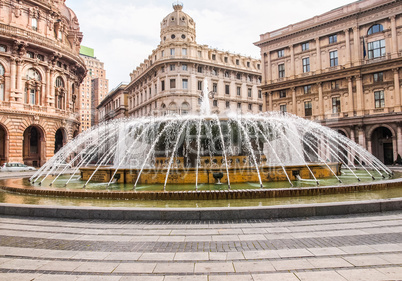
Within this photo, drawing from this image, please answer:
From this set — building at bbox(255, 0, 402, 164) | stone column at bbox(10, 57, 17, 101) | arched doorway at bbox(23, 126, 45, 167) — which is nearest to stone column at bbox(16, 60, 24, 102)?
stone column at bbox(10, 57, 17, 101)

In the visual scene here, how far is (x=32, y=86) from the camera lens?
124 feet

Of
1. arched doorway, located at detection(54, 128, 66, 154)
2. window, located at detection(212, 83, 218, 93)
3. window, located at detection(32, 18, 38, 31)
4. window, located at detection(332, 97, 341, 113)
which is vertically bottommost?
arched doorway, located at detection(54, 128, 66, 154)

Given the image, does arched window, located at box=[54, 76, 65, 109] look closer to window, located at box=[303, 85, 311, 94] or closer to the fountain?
the fountain

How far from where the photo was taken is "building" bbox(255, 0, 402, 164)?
3303cm

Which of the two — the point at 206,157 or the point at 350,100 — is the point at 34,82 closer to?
the point at 206,157

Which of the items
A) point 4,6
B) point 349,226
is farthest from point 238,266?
point 4,6

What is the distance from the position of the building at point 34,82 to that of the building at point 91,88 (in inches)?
3084

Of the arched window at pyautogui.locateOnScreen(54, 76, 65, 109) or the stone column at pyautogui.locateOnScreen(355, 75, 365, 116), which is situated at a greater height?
the arched window at pyautogui.locateOnScreen(54, 76, 65, 109)

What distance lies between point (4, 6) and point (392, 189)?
44.2 m

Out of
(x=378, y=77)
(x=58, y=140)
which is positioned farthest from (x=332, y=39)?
(x=58, y=140)

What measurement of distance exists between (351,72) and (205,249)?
37.4 meters

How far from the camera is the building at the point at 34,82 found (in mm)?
35000

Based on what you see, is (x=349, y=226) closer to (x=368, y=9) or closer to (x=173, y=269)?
(x=173, y=269)

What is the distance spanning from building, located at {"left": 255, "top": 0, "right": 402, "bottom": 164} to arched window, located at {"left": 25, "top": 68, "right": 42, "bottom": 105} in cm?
3368
